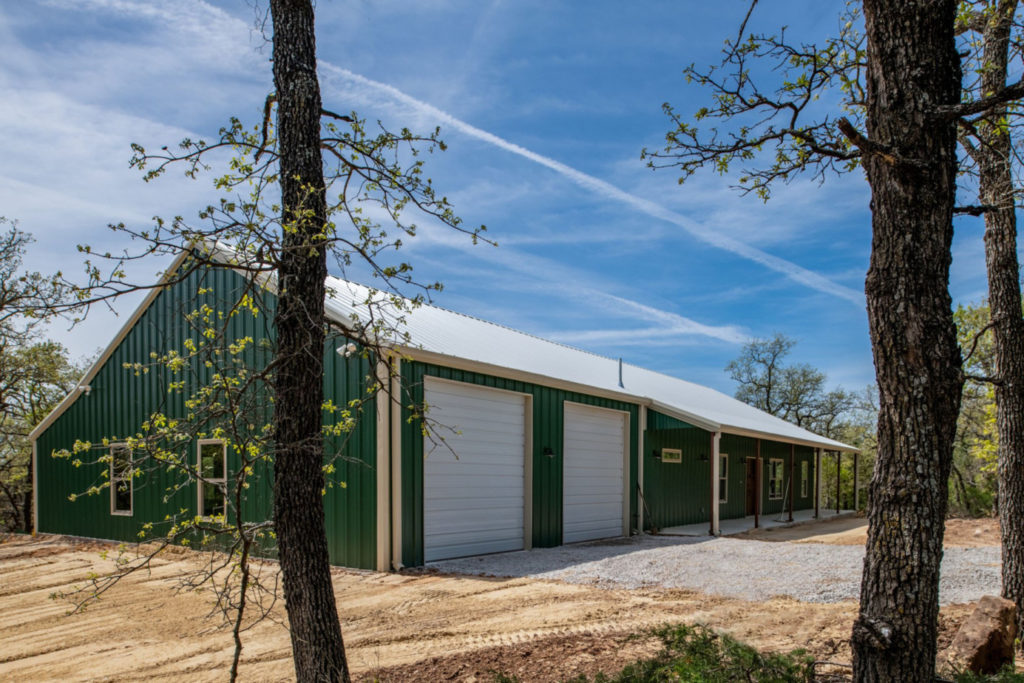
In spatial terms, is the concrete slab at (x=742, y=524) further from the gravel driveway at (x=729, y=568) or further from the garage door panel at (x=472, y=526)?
the garage door panel at (x=472, y=526)

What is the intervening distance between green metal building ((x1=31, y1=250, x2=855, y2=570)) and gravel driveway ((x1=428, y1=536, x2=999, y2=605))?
2.85ft

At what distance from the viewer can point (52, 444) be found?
15469 millimetres

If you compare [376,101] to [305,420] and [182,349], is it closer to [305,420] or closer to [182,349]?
[305,420]

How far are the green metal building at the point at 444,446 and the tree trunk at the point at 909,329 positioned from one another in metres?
5.58

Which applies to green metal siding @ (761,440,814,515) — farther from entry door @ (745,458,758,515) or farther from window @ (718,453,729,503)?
window @ (718,453,729,503)

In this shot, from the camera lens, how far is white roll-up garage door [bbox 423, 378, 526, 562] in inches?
428

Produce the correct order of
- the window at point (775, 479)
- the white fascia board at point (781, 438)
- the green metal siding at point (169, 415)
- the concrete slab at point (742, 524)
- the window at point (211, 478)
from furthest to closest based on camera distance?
the window at point (775, 479) → the concrete slab at point (742, 524) → the white fascia board at point (781, 438) → the window at point (211, 478) → the green metal siding at point (169, 415)

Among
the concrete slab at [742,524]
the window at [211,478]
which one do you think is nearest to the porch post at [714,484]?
the concrete slab at [742,524]

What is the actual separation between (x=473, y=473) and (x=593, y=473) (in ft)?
12.8

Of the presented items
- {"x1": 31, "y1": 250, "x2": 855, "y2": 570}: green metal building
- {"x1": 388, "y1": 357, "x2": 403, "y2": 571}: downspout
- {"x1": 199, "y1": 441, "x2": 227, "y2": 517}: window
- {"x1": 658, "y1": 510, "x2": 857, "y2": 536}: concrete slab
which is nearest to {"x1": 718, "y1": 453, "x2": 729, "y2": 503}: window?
{"x1": 658, "y1": 510, "x2": 857, "y2": 536}: concrete slab

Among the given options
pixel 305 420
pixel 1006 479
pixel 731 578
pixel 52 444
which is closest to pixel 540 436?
pixel 731 578

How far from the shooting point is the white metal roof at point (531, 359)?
11.3 m

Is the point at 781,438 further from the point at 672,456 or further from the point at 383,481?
the point at 383,481

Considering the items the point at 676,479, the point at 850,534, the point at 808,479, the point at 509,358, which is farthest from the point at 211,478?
the point at 808,479
